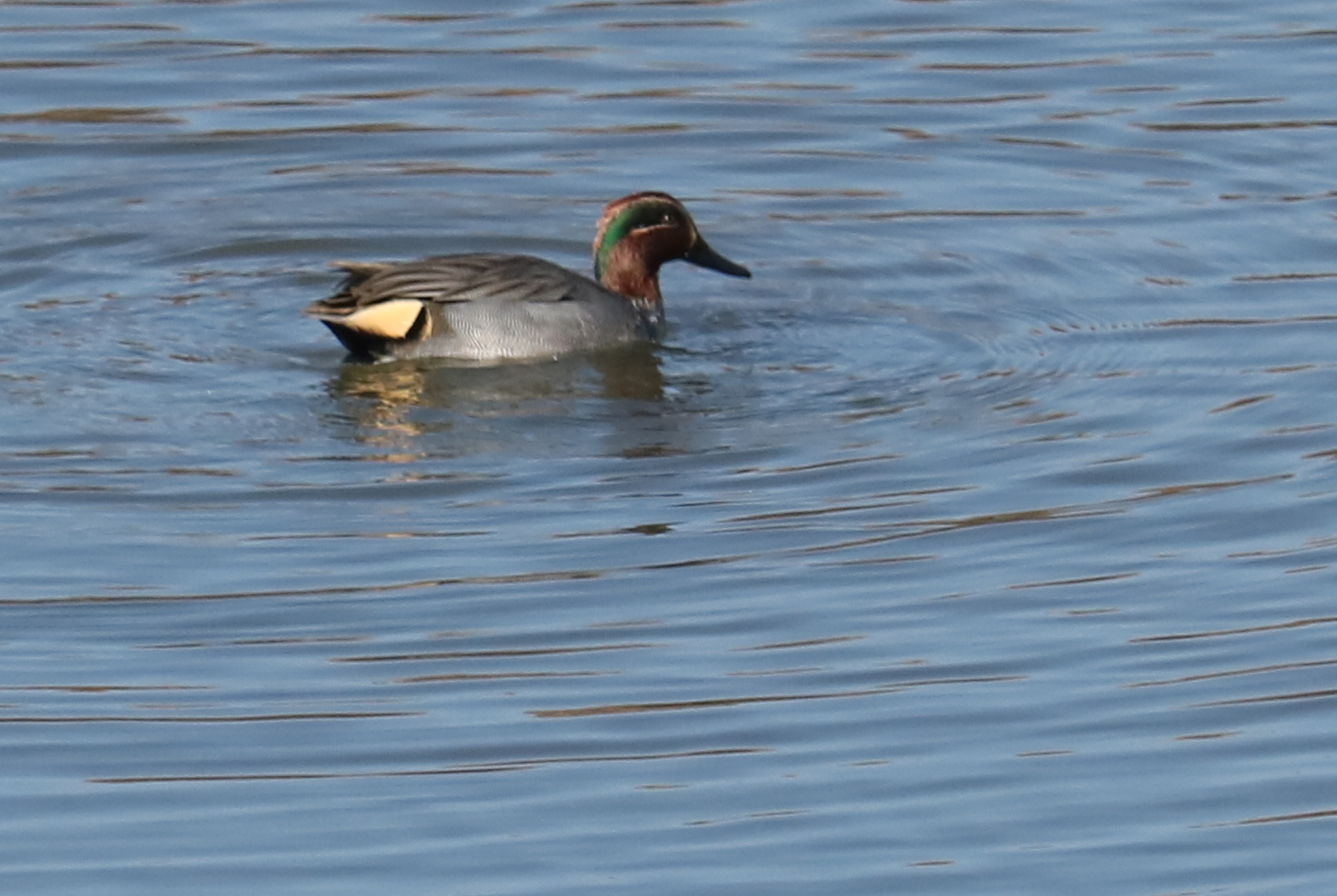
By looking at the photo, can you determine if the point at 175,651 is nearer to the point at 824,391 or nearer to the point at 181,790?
the point at 181,790

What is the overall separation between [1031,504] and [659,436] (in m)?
1.60

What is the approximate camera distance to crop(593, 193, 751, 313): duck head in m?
12.9

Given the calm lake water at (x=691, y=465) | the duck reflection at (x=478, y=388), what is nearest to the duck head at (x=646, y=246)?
the calm lake water at (x=691, y=465)

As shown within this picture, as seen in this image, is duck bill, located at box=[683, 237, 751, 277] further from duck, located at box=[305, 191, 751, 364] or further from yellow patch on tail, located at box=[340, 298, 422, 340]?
yellow patch on tail, located at box=[340, 298, 422, 340]

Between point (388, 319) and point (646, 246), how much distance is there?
4.64ft

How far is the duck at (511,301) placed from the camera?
1204 cm

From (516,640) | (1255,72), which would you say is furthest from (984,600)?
(1255,72)

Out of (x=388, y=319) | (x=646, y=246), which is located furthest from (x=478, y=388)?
(x=646, y=246)

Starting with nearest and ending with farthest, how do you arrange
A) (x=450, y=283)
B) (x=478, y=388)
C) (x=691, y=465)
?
1. (x=691, y=465)
2. (x=478, y=388)
3. (x=450, y=283)

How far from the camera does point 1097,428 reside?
10906 millimetres

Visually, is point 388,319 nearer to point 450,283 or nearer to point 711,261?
point 450,283

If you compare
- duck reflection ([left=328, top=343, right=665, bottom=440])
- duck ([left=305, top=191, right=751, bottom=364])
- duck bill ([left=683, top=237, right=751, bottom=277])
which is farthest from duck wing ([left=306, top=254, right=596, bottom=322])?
duck bill ([left=683, top=237, right=751, bottom=277])

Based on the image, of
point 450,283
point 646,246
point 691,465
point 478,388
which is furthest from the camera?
point 646,246

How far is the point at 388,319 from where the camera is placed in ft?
39.4
